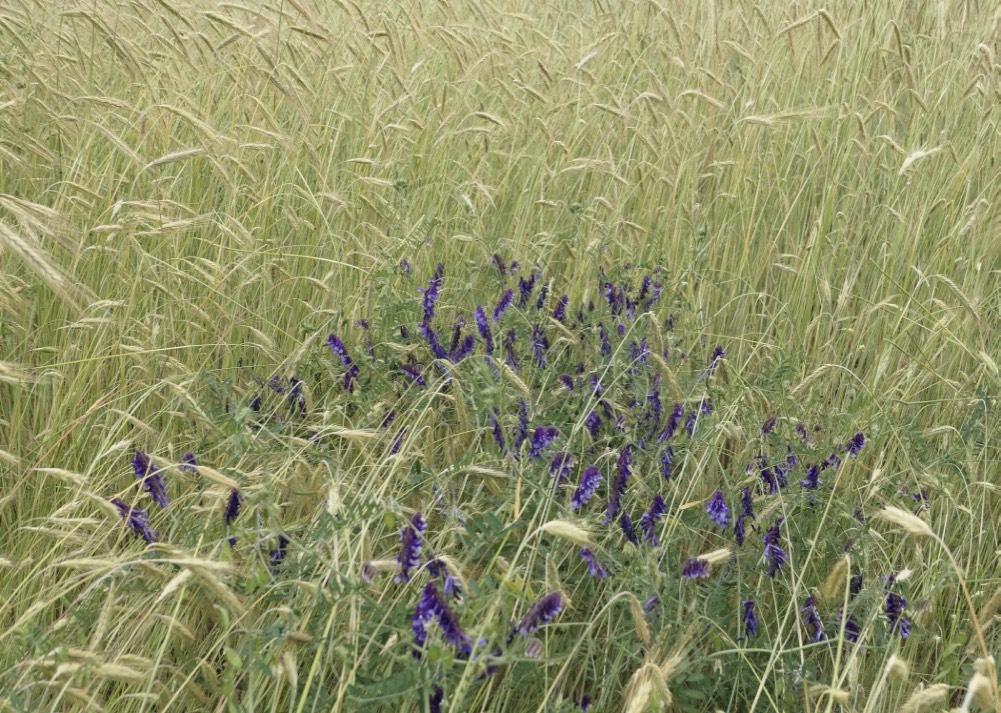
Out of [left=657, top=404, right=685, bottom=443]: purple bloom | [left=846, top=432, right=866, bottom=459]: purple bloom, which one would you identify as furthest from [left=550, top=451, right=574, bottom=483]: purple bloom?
[left=846, top=432, right=866, bottom=459]: purple bloom

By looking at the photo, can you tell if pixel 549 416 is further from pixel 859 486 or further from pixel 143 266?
pixel 143 266

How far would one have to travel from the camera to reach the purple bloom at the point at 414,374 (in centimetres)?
228

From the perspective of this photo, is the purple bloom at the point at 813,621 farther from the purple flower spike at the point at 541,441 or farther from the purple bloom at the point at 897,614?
the purple flower spike at the point at 541,441

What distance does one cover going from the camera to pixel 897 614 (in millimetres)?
1862

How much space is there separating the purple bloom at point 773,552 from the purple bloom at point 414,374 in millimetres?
777

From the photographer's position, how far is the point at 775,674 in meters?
1.77

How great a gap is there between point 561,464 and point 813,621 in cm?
54

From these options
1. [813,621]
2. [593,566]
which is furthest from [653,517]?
[813,621]

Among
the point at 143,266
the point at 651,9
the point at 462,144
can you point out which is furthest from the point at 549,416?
the point at 651,9

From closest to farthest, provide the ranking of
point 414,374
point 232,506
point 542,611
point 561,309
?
point 542,611
point 232,506
point 414,374
point 561,309

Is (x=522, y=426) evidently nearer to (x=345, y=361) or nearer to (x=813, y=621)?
(x=345, y=361)

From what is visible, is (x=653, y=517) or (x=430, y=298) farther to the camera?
(x=430, y=298)

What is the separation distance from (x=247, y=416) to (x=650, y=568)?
0.75 meters

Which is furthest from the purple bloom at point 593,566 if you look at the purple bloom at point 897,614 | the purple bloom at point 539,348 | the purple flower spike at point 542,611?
the purple bloom at point 539,348
